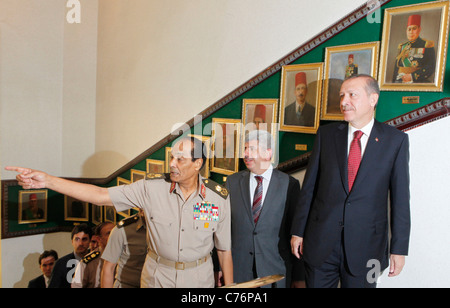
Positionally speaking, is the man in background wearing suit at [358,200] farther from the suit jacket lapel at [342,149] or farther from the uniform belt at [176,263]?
the uniform belt at [176,263]

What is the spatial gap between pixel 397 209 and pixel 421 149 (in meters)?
0.53

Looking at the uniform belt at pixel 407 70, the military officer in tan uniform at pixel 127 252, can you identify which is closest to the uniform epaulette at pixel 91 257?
the military officer in tan uniform at pixel 127 252

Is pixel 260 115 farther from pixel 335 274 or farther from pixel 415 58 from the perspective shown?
pixel 335 274

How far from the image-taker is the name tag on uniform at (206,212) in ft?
6.80

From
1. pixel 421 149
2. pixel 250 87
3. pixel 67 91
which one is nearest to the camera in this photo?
pixel 421 149

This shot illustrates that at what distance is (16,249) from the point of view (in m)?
4.63

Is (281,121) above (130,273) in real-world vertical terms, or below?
above

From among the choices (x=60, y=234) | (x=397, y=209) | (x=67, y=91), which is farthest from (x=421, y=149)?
(x=60, y=234)

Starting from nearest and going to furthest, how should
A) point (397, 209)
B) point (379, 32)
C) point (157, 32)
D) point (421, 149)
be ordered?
1. point (397, 209)
2. point (421, 149)
3. point (379, 32)
4. point (157, 32)

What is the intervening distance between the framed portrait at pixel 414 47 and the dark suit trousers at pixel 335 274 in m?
1.03

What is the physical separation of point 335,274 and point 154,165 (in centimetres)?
247

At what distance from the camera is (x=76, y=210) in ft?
15.9

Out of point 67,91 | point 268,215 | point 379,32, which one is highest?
point 379,32
